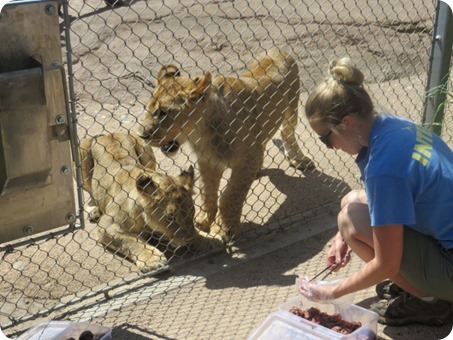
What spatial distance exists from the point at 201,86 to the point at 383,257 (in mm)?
2128

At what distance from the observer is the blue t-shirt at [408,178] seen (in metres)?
3.23

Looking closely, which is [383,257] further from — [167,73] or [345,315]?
[167,73]

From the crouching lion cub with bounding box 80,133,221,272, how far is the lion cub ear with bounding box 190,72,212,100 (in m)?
0.52

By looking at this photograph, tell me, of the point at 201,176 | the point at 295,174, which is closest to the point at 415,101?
the point at 295,174

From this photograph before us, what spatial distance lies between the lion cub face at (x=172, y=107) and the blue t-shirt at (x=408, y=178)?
181cm

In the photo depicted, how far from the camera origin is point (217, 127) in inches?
205

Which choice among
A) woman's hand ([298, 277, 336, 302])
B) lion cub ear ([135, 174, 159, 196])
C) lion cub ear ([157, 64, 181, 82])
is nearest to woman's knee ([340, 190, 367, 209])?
woman's hand ([298, 277, 336, 302])

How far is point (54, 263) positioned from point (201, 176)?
3.97ft

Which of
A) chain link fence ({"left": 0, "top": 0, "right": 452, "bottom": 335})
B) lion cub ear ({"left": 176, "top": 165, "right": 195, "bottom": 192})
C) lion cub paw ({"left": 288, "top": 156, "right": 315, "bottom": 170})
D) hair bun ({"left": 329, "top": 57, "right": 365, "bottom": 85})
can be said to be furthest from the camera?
lion cub paw ({"left": 288, "top": 156, "right": 315, "bottom": 170})

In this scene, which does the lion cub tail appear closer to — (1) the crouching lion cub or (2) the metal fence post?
(1) the crouching lion cub

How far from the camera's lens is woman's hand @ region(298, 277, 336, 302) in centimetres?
357

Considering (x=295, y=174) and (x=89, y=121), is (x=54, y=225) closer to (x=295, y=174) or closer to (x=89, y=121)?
(x=295, y=174)

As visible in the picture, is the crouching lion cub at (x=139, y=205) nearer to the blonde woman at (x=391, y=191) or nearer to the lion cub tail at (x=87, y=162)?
the lion cub tail at (x=87, y=162)

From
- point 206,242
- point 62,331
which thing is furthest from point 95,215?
point 62,331
